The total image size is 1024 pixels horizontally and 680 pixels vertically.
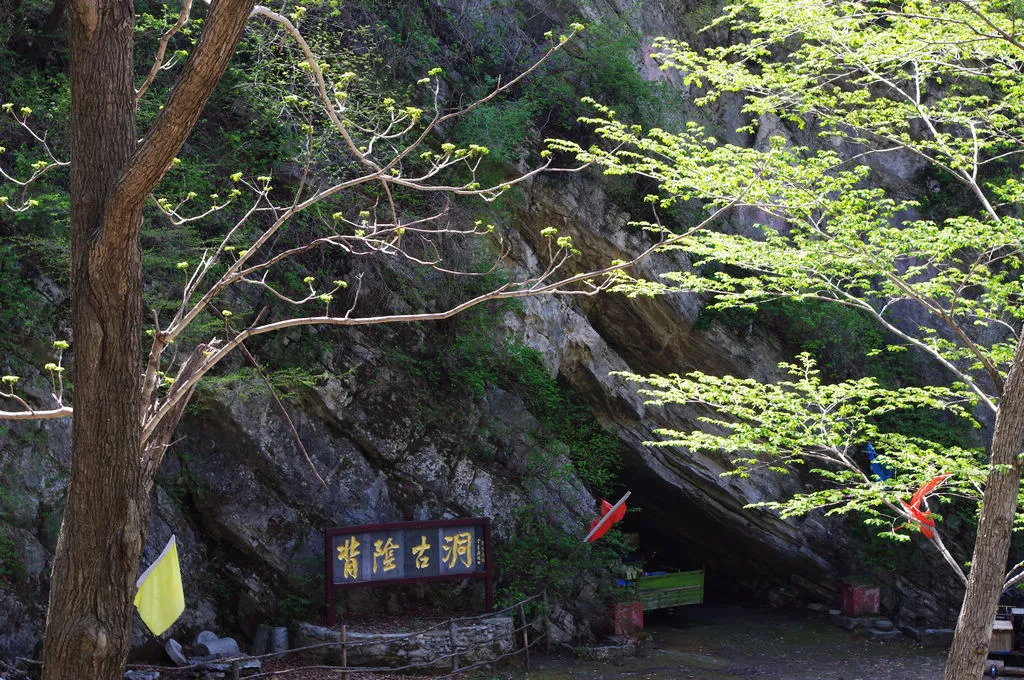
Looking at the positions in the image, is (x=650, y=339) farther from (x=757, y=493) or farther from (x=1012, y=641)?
(x=1012, y=641)

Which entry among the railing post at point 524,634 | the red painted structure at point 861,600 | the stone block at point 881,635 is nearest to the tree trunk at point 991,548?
the railing post at point 524,634

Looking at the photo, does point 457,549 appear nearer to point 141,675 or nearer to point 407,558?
point 407,558

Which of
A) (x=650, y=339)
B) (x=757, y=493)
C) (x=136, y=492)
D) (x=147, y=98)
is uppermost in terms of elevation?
(x=147, y=98)

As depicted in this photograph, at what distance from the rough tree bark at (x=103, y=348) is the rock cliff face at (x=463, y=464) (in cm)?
362

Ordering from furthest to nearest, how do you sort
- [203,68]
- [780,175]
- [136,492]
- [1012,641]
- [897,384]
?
[897,384]
[1012,641]
[780,175]
[136,492]
[203,68]

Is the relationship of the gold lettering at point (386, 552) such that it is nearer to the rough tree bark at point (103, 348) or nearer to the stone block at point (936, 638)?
the rough tree bark at point (103, 348)

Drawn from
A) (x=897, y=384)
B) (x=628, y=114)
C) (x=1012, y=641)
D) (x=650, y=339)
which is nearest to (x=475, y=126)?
(x=628, y=114)

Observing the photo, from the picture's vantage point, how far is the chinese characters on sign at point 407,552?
913 cm

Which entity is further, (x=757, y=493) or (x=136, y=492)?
(x=757, y=493)

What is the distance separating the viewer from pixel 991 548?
268 inches

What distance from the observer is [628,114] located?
40.1ft

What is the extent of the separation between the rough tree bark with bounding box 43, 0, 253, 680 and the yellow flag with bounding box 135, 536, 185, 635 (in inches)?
41.0

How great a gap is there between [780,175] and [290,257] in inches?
226

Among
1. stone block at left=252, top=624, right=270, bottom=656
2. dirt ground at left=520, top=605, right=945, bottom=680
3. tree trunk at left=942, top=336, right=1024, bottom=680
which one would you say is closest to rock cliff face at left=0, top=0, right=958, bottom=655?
stone block at left=252, top=624, right=270, bottom=656
